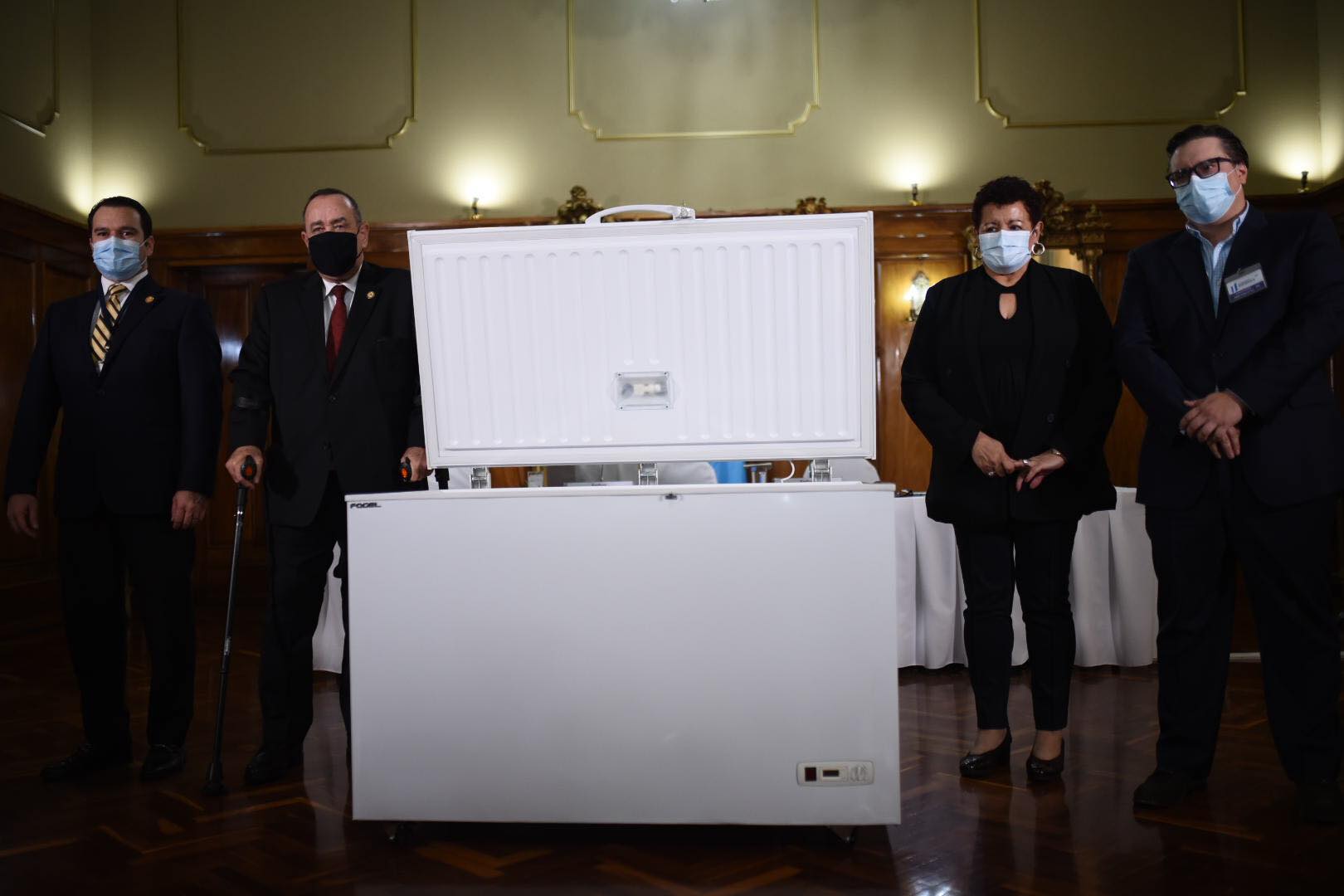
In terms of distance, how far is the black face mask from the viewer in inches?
105

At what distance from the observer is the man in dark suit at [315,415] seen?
2648mm

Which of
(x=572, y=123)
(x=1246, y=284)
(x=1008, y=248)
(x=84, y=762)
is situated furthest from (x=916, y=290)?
(x=84, y=762)

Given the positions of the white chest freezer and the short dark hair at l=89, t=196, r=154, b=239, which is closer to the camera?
the white chest freezer

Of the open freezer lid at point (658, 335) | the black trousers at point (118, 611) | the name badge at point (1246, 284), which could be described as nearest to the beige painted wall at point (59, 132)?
the black trousers at point (118, 611)

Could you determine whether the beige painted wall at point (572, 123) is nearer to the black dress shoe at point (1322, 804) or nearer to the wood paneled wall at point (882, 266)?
the wood paneled wall at point (882, 266)

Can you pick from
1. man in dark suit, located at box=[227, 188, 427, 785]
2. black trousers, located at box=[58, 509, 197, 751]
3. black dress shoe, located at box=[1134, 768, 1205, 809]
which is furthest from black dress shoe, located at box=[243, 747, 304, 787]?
black dress shoe, located at box=[1134, 768, 1205, 809]

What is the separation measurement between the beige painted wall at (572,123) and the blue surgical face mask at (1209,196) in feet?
15.3

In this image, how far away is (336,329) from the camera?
2.73m

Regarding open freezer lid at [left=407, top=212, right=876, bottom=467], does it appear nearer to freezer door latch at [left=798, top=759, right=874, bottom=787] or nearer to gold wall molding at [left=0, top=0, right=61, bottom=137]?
freezer door latch at [left=798, top=759, right=874, bottom=787]

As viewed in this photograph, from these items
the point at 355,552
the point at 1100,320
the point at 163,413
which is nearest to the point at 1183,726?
the point at 1100,320

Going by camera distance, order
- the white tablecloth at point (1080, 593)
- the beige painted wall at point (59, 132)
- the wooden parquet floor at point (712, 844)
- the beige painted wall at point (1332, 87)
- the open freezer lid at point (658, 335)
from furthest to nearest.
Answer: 1. the beige painted wall at point (1332, 87)
2. the beige painted wall at point (59, 132)
3. the white tablecloth at point (1080, 593)
4. the open freezer lid at point (658, 335)
5. the wooden parquet floor at point (712, 844)

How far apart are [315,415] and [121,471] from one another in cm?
60

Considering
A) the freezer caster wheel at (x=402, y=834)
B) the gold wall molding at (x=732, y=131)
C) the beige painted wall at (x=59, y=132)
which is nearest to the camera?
the freezer caster wheel at (x=402, y=834)

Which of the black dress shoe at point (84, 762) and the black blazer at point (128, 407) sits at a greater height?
the black blazer at point (128, 407)
